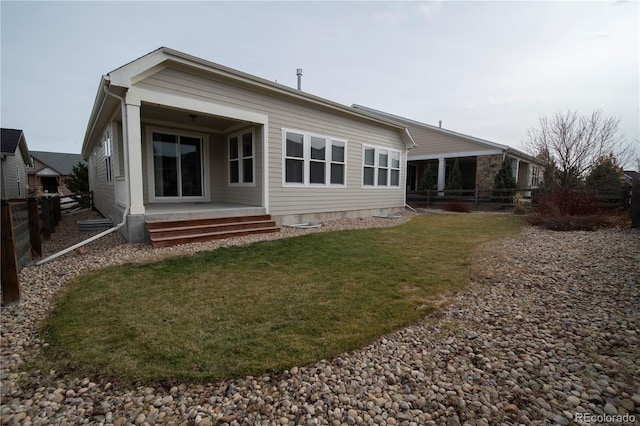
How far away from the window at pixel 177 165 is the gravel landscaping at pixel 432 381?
18.8 ft

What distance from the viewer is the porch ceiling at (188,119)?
7.30m

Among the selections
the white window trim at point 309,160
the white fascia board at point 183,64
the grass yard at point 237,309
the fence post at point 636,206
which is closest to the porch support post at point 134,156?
the white fascia board at point 183,64

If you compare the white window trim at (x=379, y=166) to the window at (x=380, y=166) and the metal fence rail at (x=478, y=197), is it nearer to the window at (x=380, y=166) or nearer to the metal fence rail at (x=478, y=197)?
the window at (x=380, y=166)

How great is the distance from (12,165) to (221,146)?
17699 mm

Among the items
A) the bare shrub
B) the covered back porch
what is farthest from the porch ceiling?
the bare shrub

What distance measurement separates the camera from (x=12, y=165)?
58.5 feet

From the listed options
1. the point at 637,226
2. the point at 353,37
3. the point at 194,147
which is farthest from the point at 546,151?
the point at 194,147

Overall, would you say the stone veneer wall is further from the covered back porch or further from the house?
the covered back porch

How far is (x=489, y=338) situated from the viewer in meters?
2.49

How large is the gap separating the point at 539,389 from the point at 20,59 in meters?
13.9

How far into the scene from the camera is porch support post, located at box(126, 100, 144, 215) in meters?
5.68

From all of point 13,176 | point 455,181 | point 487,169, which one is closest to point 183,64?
point 455,181

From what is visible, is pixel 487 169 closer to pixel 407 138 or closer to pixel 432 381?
pixel 407 138

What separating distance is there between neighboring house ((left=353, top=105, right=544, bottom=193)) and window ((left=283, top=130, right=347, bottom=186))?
6.86 m
